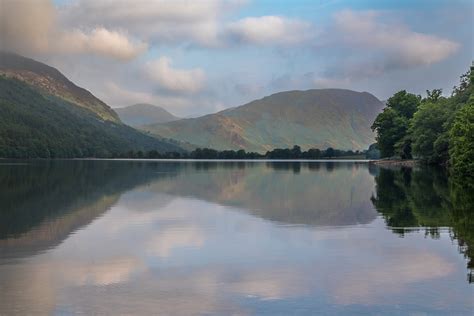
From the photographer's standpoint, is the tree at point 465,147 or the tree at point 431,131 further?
the tree at point 431,131

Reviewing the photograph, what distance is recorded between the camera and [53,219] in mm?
29594

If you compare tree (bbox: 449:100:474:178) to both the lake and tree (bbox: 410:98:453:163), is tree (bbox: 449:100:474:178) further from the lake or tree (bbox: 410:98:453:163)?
tree (bbox: 410:98:453:163)

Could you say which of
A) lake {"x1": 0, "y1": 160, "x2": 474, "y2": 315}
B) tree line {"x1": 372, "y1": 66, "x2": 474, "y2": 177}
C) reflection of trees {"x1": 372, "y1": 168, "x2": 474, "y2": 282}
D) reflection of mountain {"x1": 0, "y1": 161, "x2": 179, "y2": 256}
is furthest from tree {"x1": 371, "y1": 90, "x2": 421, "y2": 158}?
lake {"x1": 0, "y1": 160, "x2": 474, "y2": 315}

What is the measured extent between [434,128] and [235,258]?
299 ft

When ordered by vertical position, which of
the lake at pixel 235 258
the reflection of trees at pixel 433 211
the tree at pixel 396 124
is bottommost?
the lake at pixel 235 258

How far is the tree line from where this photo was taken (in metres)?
65.7

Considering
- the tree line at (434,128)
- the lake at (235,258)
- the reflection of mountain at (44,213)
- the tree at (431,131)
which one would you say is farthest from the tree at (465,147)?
the reflection of mountain at (44,213)

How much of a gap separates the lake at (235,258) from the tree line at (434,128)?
30187mm

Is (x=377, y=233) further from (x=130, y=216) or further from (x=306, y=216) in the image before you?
(x=130, y=216)

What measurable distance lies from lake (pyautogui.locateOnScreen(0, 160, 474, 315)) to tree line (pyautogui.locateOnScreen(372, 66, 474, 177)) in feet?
99.0

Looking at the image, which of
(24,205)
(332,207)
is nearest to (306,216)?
(332,207)

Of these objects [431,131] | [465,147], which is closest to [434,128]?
[431,131]

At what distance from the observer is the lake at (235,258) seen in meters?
14.2

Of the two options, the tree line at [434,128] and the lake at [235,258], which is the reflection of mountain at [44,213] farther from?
the tree line at [434,128]
